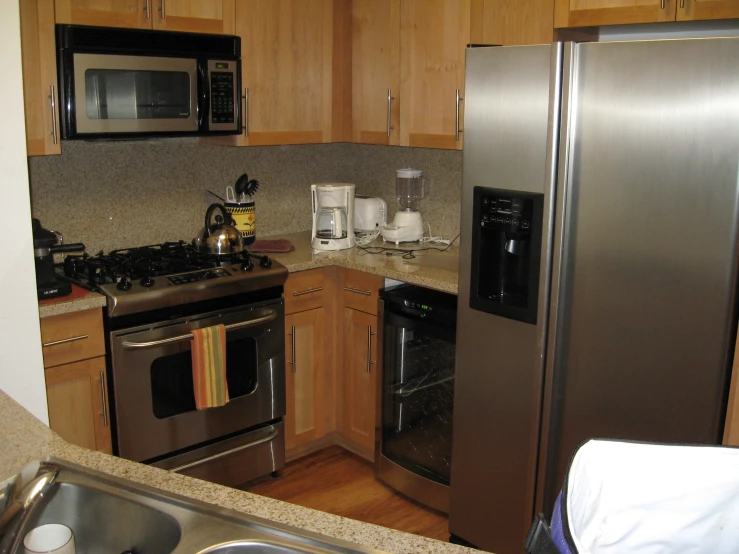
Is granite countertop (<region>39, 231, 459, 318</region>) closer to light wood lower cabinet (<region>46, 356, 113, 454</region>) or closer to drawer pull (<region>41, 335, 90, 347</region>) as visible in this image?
drawer pull (<region>41, 335, 90, 347</region>)

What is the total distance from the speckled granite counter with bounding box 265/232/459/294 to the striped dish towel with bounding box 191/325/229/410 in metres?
0.46

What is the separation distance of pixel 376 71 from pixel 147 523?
8.32 ft

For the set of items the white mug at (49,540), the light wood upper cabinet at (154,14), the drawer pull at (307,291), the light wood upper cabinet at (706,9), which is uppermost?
the light wood upper cabinet at (154,14)

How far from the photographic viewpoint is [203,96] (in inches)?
120

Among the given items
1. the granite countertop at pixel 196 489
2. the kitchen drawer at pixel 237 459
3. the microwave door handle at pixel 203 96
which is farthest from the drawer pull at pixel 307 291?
the granite countertop at pixel 196 489

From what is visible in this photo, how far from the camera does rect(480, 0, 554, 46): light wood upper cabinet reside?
8.98 feet

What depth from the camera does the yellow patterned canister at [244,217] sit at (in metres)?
3.46

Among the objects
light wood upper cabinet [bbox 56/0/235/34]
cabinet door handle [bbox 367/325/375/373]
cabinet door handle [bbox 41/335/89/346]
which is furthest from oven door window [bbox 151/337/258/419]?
light wood upper cabinet [bbox 56/0/235/34]

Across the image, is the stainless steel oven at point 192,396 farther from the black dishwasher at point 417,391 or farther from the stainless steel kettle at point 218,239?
the black dishwasher at point 417,391

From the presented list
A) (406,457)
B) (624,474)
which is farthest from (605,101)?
(406,457)

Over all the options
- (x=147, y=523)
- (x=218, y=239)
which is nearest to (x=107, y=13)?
(x=218, y=239)

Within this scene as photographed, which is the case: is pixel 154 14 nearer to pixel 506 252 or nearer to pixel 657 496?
pixel 506 252

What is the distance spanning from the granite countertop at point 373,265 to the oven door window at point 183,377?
0.35m

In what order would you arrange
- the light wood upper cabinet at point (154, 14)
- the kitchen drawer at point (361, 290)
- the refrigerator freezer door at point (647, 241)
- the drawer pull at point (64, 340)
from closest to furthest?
the refrigerator freezer door at point (647, 241)
the drawer pull at point (64, 340)
the light wood upper cabinet at point (154, 14)
the kitchen drawer at point (361, 290)
